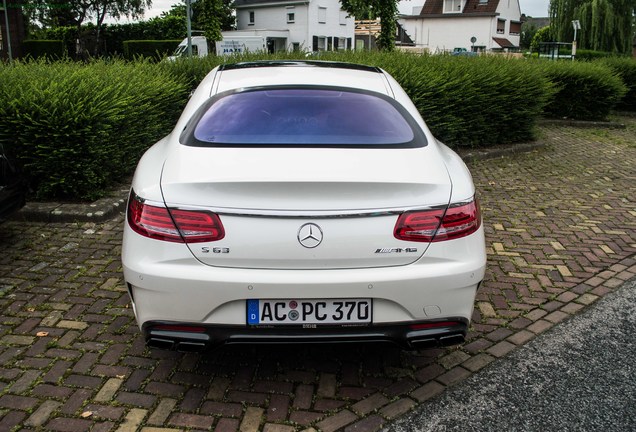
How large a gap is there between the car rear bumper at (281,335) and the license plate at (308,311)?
43 millimetres

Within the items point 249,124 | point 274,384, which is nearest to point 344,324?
point 274,384

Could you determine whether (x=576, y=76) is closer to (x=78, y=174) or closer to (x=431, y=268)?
(x=78, y=174)

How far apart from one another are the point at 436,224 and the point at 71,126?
440 centimetres

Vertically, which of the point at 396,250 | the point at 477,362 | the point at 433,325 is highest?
the point at 396,250

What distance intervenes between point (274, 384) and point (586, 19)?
41.4m

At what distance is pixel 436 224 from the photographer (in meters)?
2.76

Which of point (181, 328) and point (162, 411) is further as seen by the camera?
point (162, 411)

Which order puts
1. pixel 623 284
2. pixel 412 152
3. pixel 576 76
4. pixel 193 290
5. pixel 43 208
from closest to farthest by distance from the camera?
pixel 193 290 → pixel 412 152 → pixel 623 284 → pixel 43 208 → pixel 576 76

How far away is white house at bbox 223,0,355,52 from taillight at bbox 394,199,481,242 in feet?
167

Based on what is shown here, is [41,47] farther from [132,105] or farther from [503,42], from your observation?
[503,42]

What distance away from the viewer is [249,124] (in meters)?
3.39

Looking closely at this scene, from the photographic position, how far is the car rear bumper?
2.72 meters

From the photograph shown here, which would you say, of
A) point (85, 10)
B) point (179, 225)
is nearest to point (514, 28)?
point (85, 10)

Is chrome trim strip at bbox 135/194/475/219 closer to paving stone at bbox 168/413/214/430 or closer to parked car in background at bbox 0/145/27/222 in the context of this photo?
paving stone at bbox 168/413/214/430
